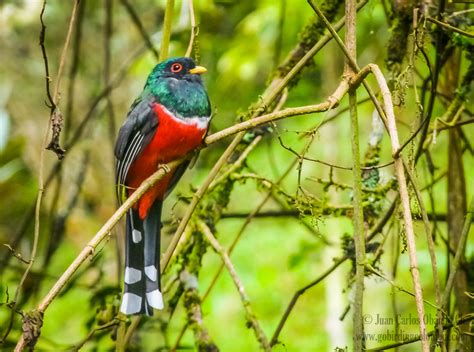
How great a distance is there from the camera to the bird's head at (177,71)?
3623 millimetres

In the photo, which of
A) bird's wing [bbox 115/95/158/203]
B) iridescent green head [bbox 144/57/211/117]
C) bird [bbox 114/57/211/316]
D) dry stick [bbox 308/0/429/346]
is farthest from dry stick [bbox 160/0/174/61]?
dry stick [bbox 308/0/429/346]

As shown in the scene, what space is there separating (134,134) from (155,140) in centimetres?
15

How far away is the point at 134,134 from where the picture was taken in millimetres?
3676

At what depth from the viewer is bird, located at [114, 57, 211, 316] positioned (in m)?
3.49

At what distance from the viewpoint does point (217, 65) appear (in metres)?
6.17

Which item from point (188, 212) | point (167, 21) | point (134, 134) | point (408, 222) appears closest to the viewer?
point (408, 222)

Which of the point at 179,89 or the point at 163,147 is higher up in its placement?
the point at 179,89

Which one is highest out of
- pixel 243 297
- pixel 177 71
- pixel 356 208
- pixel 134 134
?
pixel 177 71

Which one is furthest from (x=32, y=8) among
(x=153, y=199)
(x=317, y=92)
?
(x=153, y=199)

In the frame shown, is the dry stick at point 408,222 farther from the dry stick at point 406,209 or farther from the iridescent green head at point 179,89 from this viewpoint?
the iridescent green head at point 179,89

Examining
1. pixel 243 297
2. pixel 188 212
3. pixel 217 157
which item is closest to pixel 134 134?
pixel 188 212

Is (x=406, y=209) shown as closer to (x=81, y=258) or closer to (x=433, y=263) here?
(x=433, y=263)

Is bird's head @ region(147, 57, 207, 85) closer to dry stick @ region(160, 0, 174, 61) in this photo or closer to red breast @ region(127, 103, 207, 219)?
red breast @ region(127, 103, 207, 219)

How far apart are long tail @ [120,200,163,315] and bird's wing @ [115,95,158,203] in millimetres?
181
